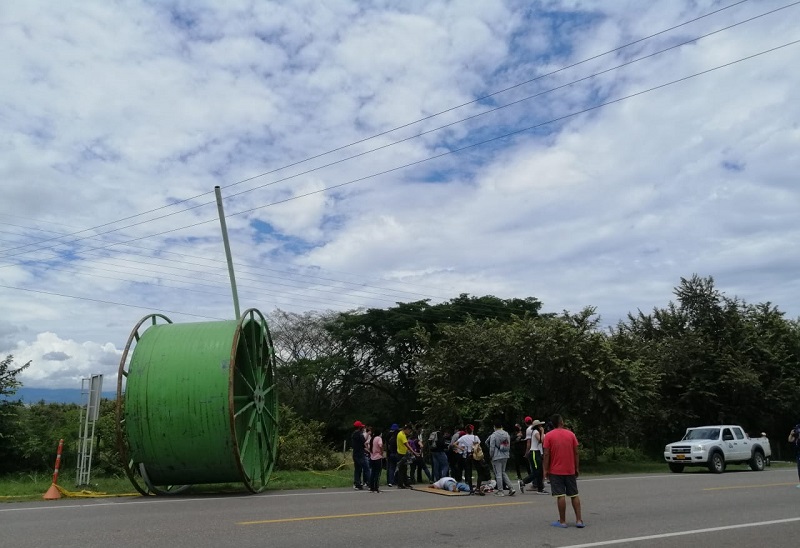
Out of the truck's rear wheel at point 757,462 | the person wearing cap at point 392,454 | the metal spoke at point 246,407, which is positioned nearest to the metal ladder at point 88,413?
the metal spoke at point 246,407

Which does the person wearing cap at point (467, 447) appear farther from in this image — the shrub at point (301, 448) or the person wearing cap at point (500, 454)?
the shrub at point (301, 448)

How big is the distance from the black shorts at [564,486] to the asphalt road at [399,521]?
464mm

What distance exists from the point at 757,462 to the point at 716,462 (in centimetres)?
308

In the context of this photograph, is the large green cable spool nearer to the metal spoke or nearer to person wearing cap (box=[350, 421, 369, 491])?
the metal spoke

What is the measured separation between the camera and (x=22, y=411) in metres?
20.6

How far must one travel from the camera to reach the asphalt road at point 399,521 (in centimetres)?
812

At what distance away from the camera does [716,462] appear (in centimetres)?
2328

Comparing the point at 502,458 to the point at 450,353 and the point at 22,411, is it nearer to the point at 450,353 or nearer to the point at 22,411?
the point at 450,353

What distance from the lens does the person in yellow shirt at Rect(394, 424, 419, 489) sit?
16031 mm

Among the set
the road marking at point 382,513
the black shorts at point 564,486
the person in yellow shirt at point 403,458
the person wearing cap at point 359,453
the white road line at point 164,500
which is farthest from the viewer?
the person in yellow shirt at point 403,458

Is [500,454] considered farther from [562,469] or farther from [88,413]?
[88,413]

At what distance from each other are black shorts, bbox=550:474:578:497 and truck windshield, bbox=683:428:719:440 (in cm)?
1764

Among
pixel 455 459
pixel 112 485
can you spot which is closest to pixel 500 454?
pixel 455 459

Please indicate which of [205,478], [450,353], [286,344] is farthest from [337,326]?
[205,478]
